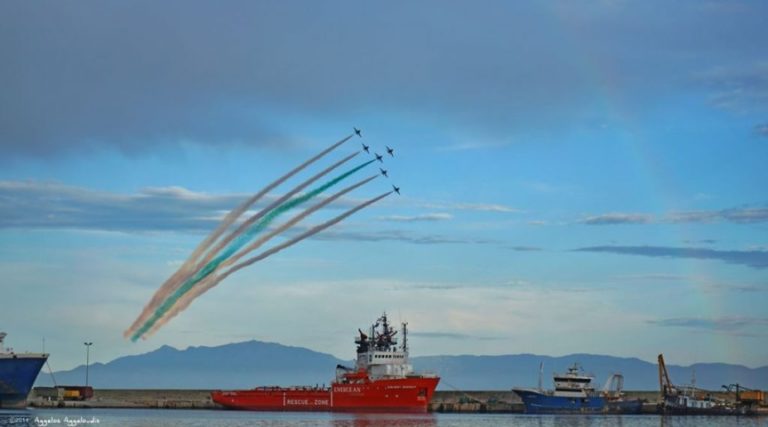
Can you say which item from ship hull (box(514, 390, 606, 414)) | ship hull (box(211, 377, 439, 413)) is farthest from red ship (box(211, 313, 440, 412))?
ship hull (box(514, 390, 606, 414))

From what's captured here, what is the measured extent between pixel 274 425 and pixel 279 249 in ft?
76.2

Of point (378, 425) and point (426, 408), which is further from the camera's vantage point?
point (426, 408)

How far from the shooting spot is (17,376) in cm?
14400

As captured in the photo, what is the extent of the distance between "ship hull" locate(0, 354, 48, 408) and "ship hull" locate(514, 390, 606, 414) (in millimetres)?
70397

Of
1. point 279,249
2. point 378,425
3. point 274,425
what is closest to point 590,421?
point 378,425

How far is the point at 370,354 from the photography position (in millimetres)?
155000

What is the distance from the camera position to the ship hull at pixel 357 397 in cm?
14938

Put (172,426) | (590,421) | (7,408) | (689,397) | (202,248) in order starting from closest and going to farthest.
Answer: (202,248) → (172,426) → (590,421) → (7,408) → (689,397)

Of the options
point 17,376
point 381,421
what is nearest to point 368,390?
point 381,421

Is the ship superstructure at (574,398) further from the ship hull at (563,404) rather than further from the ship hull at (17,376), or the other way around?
the ship hull at (17,376)

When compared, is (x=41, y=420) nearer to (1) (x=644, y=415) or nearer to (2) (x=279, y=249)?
(2) (x=279, y=249)

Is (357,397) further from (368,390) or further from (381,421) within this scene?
(381,421)

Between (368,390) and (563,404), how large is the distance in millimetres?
28313

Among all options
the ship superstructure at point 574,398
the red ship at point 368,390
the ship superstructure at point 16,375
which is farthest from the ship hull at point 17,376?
the ship superstructure at point 574,398
